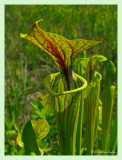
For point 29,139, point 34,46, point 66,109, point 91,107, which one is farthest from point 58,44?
point 34,46

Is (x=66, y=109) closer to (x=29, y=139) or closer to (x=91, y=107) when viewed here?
(x=29, y=139)

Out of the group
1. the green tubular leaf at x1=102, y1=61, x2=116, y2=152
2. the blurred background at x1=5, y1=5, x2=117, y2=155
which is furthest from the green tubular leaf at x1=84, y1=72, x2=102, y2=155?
the blurred background at x1=5, y1=5, x2=117, y2=155

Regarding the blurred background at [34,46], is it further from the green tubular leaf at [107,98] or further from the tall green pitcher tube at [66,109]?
the tall green pitcher tube at [66,109]

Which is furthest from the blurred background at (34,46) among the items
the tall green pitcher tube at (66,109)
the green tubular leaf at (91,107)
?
Result: the tall green pitcher tube at (66,109)

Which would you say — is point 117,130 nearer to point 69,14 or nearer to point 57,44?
point 57,44

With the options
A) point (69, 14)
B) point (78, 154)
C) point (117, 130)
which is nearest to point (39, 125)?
point (78, 154)

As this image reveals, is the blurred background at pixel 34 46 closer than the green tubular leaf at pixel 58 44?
No
